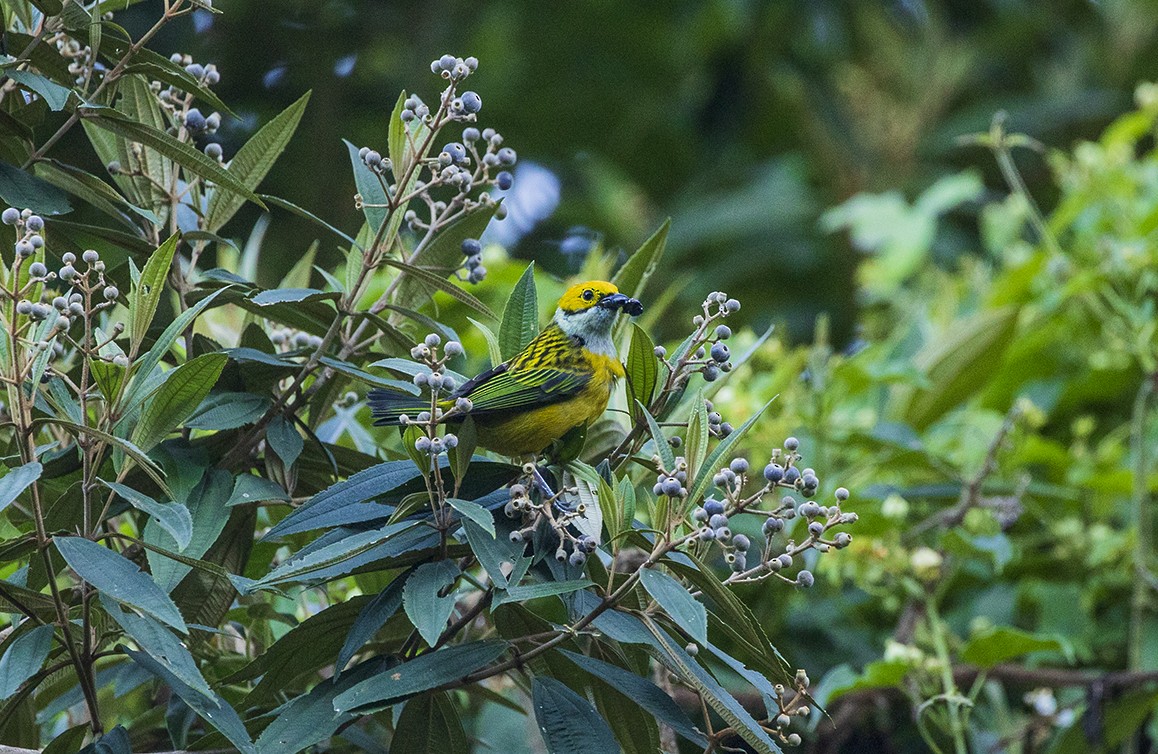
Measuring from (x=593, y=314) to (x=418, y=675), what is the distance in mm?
988

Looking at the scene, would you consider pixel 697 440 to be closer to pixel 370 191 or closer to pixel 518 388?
pixel 518 388

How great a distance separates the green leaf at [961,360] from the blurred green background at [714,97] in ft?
7.15

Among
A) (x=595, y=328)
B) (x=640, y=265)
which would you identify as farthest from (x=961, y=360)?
(x=640, y=265)

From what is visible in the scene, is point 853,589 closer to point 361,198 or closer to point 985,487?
point 985,487

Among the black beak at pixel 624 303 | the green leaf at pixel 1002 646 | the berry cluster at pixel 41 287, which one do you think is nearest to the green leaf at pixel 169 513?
the berry cluster at pixel 41 287

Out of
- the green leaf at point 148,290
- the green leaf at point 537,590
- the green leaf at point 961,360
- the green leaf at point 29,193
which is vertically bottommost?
the green leaf at point 961,360

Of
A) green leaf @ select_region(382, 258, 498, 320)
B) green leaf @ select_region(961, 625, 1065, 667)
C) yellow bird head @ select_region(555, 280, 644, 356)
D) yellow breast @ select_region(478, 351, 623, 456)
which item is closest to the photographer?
green leaf @ select_region(382, 258, 498, 320)

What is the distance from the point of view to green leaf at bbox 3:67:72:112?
66.2 inches

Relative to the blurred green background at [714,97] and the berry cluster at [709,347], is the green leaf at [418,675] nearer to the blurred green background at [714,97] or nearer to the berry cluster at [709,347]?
the berry cluster at [709,347]

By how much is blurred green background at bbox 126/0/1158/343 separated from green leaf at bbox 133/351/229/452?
3.89m

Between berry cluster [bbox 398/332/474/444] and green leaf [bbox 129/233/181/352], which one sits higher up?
green leaf [bbox 129/233/181/352]

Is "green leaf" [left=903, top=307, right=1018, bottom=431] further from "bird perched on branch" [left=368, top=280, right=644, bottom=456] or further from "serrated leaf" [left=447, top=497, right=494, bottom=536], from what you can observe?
"serrated leaf" [left=447, top=497, right=494, bottom=536]

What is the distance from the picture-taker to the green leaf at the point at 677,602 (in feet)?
4.78

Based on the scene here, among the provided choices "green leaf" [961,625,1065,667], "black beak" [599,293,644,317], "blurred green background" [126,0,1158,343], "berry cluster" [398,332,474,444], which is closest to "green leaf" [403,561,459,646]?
"berry cluster" [398,332,474,444]
